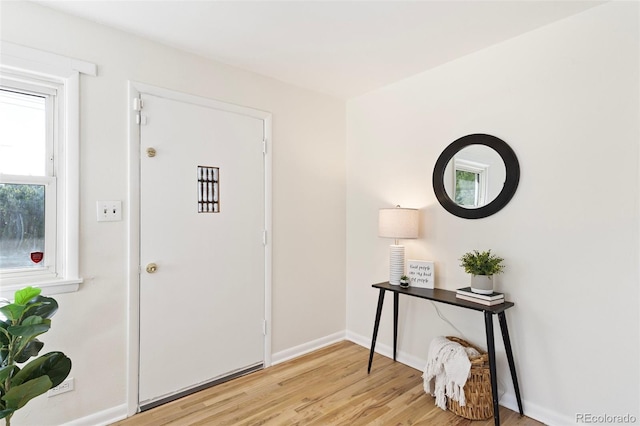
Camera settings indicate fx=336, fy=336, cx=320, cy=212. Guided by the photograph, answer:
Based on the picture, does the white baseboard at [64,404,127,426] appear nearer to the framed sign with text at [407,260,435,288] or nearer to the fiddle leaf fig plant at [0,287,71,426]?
the fiddle leaf fig plant at [0,287,71,426]

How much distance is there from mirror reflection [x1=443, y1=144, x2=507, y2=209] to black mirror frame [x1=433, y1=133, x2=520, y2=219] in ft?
0.08

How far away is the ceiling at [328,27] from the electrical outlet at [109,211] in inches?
42.6

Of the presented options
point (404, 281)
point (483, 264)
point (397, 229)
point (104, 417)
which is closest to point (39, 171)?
point (104, 417)

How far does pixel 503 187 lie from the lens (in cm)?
223

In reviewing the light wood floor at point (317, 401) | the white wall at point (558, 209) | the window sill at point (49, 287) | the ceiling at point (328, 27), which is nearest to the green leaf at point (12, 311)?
the window sill at point (49, 287)

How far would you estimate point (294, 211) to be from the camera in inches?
117

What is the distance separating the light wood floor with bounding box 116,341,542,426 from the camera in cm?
207

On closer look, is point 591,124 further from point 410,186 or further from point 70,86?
point 70,86

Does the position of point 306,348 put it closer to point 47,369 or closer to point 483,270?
point 483,270

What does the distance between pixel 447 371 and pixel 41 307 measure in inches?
88.7

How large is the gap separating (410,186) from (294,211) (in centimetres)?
102

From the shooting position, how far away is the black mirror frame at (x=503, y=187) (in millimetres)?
2193

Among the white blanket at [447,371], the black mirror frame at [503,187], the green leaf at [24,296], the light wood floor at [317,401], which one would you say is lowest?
the light wood floor at [317,401]

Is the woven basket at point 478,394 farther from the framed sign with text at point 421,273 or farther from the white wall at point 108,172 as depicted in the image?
the white wall at point 108,172
